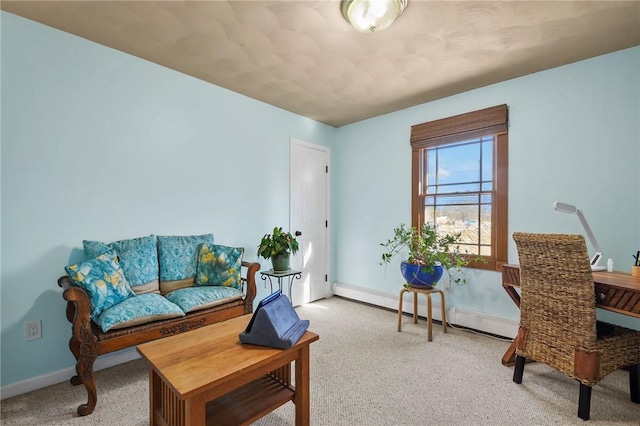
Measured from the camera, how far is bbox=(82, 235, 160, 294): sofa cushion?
2.16 metres

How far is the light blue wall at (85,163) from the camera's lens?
1.96 meters

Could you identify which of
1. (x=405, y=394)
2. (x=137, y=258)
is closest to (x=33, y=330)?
(x=137, y=258)

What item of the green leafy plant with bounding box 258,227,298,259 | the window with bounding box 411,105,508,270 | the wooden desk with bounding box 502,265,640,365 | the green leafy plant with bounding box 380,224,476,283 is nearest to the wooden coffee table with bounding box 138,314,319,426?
the green leafy plant with bounding box 258,227,298,259

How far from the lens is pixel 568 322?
5.80ft

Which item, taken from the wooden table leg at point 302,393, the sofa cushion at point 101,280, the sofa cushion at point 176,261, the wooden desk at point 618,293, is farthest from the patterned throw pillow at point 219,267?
the wooden desk at point 618,293

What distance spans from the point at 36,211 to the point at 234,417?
199cm

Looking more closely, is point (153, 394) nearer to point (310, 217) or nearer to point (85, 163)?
point (85, 163)

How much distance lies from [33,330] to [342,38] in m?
3.06

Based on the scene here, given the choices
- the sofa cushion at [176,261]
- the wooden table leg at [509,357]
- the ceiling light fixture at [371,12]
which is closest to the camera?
the ceiling light fixture at [371,12]

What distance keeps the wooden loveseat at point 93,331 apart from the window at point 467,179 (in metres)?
2.60

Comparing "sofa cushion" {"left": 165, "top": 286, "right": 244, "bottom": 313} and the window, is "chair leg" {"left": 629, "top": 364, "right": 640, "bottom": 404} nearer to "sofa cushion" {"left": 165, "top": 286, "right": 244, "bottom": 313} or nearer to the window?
the window

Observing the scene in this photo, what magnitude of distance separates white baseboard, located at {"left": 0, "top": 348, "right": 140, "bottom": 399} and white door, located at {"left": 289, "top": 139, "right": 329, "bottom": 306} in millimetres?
1833

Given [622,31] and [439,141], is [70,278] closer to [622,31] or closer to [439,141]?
[439,141]

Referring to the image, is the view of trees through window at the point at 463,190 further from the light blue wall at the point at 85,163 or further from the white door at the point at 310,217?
the light blue wall at the point at 85,163
